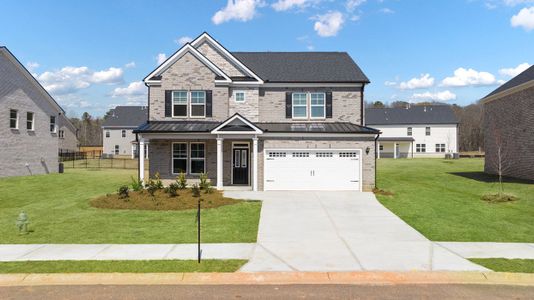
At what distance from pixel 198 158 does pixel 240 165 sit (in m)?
2.48

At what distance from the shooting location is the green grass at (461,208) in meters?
11.8

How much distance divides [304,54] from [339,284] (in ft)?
73.0

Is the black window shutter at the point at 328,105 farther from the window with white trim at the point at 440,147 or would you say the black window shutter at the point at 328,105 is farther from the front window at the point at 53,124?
the window with white trim at the point at 440,147

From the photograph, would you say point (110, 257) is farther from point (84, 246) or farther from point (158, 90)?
point (158, 90)

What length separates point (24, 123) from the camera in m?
28.1

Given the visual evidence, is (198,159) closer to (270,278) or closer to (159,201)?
(159,201)

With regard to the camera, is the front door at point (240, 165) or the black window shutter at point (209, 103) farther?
the black window shutter at point (209, 103)

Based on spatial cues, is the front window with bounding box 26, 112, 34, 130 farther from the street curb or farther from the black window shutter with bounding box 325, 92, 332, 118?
the street curb

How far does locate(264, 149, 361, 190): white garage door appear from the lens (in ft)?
69.6

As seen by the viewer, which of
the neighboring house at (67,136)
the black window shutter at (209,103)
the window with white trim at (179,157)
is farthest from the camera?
the neighboring house at (67,136)

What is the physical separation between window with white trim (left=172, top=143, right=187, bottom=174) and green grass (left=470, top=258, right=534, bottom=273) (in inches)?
657

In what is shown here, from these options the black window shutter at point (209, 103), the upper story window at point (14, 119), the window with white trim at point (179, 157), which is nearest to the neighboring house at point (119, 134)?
the upper story window at point (14, 119)

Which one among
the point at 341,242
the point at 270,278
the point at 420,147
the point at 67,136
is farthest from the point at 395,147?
the point at 270,278

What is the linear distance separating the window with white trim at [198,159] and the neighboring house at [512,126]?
16.7 metres
